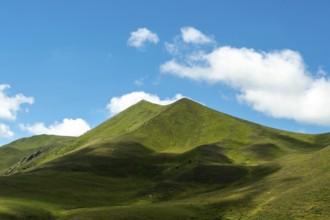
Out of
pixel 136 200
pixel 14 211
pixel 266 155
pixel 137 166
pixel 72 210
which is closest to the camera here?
pixel 14 211

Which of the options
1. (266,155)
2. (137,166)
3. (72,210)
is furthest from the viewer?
(266,155)

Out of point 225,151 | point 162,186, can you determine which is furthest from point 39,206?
point 225,151

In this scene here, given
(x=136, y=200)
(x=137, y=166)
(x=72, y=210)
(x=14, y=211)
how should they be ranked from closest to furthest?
(x=14, y=211), (x=72, y=210), (x=136, y=200), (x=137, y=166)

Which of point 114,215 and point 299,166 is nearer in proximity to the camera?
point 114,215

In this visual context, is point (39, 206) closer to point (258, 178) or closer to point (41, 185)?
point (41, 185)

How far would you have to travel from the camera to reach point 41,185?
108 metres

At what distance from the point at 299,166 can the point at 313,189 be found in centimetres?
3058

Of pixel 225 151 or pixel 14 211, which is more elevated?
pixel 225 151

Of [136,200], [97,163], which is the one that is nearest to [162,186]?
[136,200]

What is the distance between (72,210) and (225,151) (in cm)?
11539

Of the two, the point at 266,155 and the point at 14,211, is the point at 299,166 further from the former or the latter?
the point at 14,211

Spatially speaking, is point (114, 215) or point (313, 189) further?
point (313, 189)

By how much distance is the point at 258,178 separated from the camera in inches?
4759

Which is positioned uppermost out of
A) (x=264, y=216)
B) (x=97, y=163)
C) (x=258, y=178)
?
(x=97, y=163)
